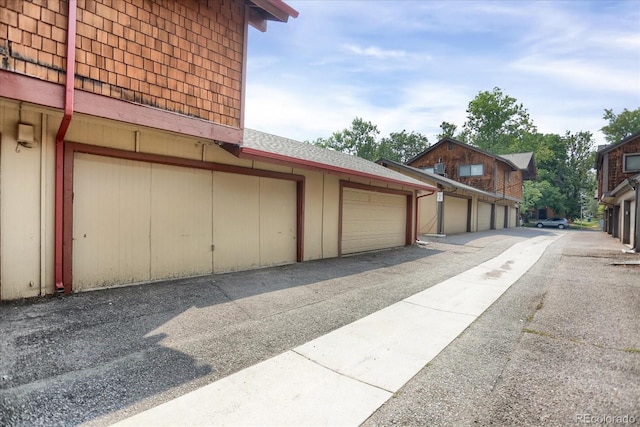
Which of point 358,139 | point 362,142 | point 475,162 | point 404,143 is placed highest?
point 404,143

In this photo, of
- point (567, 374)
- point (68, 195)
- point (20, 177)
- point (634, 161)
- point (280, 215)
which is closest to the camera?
point (567, 374)

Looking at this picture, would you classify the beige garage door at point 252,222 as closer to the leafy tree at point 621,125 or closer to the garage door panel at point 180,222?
the garage door panel at point 180,222

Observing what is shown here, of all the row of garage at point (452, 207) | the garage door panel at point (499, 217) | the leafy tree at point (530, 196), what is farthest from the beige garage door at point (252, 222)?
the leafy tree at point (530, 196)

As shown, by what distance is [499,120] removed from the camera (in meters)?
48.4

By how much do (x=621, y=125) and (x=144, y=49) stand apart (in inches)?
2511

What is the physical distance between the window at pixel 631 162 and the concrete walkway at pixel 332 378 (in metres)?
20.8

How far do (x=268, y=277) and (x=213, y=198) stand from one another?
6.78 ft

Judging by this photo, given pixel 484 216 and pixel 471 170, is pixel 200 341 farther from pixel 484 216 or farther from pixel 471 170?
pixel 471 170

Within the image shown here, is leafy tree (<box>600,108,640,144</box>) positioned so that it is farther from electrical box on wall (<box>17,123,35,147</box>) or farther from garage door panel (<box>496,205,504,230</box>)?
electrical box on wall (<box>17,123,35,147</box>)

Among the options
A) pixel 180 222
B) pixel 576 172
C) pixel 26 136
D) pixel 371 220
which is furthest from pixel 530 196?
pixel 26 136

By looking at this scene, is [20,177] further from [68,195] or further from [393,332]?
[393,332]

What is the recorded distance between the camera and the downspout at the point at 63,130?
13.3 feet

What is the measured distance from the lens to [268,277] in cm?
684

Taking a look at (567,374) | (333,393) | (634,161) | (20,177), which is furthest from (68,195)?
(634,161)
